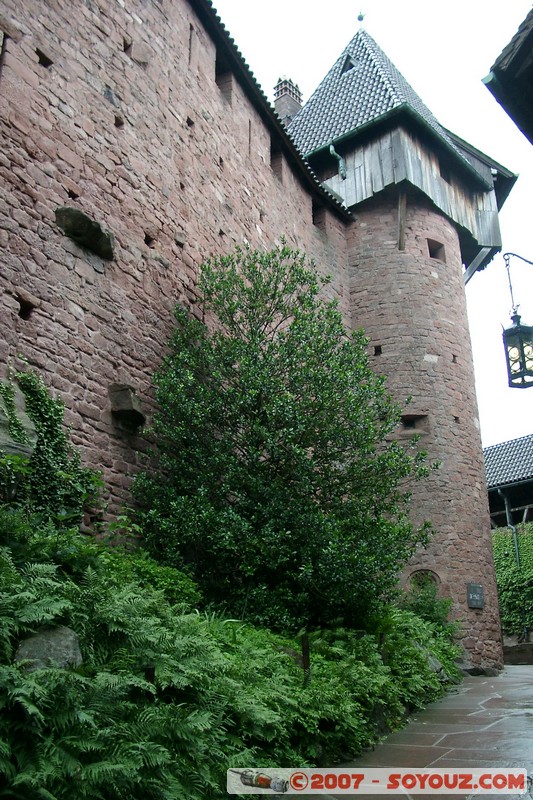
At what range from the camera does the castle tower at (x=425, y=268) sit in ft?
41.4

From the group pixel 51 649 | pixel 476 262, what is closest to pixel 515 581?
pixel 476 262

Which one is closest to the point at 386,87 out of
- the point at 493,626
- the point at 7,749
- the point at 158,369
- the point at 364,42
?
the point at 364,42

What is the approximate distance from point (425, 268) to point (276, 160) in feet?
13.3

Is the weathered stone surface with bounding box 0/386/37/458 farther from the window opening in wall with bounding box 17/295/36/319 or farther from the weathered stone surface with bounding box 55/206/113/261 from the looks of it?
the weathered stone surface with bounding box 55/206/113/261

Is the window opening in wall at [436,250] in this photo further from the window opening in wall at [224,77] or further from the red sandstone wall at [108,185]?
the window opening in wall at [224,77]

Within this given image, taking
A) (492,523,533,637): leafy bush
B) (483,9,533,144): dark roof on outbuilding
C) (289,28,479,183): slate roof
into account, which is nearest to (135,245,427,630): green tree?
(483,9,533,144): dark roof on outbuilding

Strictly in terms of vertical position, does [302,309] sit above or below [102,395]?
above

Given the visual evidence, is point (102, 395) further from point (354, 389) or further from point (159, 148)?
point (159, 148)

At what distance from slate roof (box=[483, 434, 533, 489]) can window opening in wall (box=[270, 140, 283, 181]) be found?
11864 mm

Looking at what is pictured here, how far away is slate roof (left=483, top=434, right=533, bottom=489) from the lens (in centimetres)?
2008

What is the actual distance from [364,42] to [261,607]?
16.3 meters

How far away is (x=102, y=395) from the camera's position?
718 cm

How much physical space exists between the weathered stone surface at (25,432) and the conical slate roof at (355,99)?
37.8 ft

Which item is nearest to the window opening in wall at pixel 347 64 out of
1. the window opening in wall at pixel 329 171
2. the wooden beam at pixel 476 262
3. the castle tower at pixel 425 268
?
the castle tower at pixel 425 268
